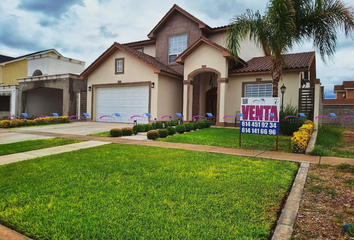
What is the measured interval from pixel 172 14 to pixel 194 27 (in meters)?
2.40

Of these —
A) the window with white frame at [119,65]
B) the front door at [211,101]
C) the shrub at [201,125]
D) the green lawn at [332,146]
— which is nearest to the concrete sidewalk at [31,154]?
the green lawn at [332,146]

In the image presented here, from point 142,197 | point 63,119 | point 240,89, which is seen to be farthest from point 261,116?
point 63,119

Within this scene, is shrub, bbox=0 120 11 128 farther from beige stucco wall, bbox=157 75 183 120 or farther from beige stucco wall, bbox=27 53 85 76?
beige stucco wall, bbox=27 53 85 76

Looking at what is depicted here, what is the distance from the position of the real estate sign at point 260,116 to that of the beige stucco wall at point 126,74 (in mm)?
9845

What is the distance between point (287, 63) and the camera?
54.3ft

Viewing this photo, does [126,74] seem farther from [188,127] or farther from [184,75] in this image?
[188,127]

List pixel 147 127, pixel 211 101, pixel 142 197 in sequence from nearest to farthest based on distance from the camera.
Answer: pixel 142 197 < pixel 147 127 < pixel 211 101

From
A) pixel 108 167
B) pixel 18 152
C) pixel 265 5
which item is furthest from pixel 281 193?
pixel 265 5

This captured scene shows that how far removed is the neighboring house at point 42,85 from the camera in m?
→ 22.6

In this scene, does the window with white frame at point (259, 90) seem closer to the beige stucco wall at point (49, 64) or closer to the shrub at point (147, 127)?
the shrub at point (147, 127)

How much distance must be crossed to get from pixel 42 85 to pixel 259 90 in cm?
2022

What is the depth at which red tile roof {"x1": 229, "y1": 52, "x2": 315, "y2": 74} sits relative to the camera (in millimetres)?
15703

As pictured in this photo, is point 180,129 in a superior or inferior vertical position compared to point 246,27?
inferior

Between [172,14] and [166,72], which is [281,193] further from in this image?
[172,14]
